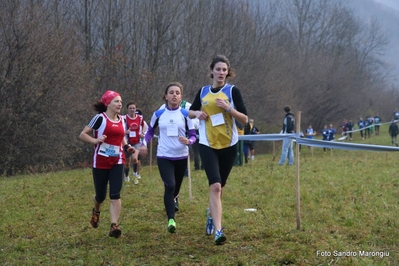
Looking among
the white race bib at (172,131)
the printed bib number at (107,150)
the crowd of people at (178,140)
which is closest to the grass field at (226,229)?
the crowd of people at (178,140)

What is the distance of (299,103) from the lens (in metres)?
54.0

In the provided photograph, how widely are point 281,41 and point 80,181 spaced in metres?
45.8

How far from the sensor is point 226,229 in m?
7.11

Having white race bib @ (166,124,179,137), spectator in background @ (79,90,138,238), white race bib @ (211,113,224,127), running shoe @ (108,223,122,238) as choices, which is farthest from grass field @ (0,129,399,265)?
white race bib @ (211,113,224,127)

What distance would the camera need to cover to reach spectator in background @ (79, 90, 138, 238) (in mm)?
6906

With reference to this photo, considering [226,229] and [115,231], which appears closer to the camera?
[115,231]

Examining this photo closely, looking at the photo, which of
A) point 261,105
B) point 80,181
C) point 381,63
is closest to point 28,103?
point 80,181

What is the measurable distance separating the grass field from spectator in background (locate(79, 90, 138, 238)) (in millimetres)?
600

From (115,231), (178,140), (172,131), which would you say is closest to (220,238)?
(115,231)

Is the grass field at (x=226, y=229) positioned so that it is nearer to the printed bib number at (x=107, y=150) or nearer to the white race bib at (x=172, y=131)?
the printed bib number at (x=107, y=150)

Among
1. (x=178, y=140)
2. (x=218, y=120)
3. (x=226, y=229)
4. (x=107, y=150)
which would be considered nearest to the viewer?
(x=218, y=120)

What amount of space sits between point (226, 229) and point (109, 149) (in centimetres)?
196

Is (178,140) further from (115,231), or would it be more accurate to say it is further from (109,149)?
(115,231)

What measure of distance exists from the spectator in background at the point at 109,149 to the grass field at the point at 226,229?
23.6 inches
